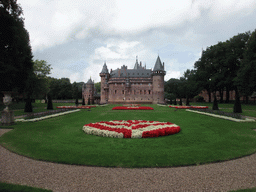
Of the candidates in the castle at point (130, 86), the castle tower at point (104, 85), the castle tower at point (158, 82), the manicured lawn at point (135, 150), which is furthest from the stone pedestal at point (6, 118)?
the castle tower at point (104, 85)

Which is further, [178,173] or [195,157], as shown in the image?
[195,157]

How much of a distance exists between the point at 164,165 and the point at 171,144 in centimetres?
280

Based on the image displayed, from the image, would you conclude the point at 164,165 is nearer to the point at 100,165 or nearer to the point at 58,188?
the point at 100,165

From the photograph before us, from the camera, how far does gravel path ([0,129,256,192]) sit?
4555mm

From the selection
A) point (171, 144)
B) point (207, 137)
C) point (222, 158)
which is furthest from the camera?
point (207, 137)

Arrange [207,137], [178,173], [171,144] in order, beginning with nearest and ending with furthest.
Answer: [178,173] → [171,144] → [207,137]

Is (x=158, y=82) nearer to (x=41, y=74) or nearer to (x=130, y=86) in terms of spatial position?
(x=130, y=86)

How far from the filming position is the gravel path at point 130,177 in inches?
179

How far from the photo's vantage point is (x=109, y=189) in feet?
14.4

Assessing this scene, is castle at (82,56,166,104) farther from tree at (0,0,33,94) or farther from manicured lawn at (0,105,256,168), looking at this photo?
manicured lawn at (0,105,256,168)

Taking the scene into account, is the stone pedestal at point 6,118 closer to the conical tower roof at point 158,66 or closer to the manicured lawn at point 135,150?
the manicured lawn at point 135,150

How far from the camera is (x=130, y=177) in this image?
5.06m

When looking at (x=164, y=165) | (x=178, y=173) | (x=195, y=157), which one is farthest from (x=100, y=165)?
(x=195, y=157)

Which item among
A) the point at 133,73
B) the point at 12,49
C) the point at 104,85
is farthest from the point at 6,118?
the point at 133,73
